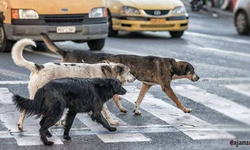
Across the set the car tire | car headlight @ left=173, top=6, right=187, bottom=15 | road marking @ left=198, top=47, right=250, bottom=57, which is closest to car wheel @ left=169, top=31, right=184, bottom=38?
car headlight @ left=173, top=6, right=187, bottom=15

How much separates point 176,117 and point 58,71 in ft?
6.54

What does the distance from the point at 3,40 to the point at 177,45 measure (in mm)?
4708

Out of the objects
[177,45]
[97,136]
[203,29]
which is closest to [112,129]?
[97,136]

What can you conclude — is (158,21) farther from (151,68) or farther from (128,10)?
(151,68)

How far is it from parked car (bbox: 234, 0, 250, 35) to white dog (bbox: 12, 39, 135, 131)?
1270 cm

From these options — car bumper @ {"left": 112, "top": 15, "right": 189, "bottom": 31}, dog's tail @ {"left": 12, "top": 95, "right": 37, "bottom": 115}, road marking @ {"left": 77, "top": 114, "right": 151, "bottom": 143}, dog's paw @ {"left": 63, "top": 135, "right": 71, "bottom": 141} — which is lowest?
car bumper @ {"left": 112, "top": 15, "right": 189, "bottom": 31}

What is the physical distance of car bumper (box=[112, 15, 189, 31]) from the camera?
794 inches

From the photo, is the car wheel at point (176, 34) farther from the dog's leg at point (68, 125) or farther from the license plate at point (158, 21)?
the dog's leg at point (68, 125)

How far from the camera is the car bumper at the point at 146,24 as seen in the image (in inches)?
794

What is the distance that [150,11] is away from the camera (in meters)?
20.3

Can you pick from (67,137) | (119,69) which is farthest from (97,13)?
(67,137)

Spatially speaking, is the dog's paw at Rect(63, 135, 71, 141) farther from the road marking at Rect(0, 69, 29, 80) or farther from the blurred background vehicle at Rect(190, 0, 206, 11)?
the blurred background vehicle at Rect(190, 0, 206, 11)

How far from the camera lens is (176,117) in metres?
10.8

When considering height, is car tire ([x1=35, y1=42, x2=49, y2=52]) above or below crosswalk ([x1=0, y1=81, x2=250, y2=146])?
below
